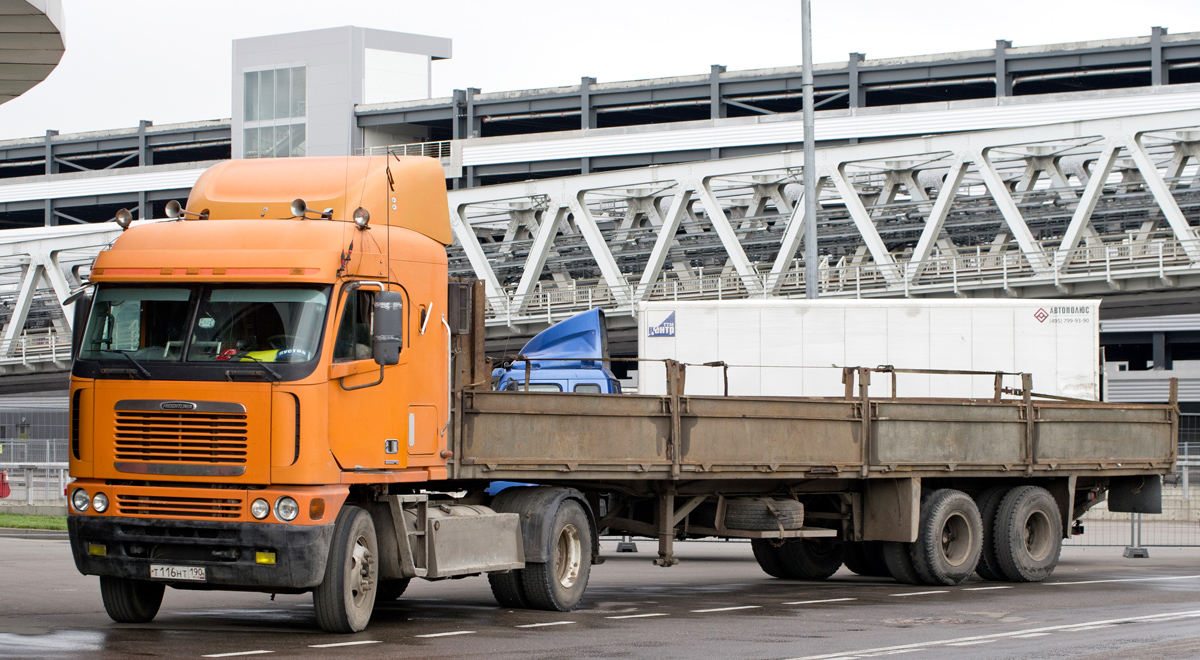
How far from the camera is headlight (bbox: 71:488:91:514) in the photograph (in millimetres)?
11047

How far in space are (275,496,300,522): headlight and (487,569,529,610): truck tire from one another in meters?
2.97

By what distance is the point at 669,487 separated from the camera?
1465 centimetres

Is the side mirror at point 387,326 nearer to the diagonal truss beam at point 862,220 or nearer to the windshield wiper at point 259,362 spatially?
the windshield wiper at point 259,362

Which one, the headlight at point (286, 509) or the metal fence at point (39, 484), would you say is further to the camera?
the metal fence at point (39, 484)

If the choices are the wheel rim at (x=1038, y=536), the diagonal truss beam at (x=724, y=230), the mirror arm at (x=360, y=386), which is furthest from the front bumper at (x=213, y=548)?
the diagonal truss beam at (x=724, y=230)

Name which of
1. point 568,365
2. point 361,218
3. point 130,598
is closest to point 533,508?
point 361,218

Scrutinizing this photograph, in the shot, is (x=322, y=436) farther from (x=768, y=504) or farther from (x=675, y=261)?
(x=675, y=261)

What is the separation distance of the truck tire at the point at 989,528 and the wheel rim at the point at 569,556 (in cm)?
633

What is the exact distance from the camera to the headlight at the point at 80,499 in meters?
11.0

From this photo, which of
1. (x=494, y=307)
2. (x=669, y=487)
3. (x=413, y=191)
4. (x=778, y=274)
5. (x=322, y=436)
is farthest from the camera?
(x=494, y=307)

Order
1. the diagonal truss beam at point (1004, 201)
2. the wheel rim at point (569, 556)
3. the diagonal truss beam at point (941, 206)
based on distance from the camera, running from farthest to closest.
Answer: the diagonal truss beam at point (941, 206)
the diagonal truss beam at point (1004, 201)
the wheel rim at point (569, 556)

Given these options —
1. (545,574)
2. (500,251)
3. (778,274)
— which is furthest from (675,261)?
(545,574)

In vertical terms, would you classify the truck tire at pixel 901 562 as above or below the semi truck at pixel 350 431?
below

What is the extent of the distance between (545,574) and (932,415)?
5.77 meters
